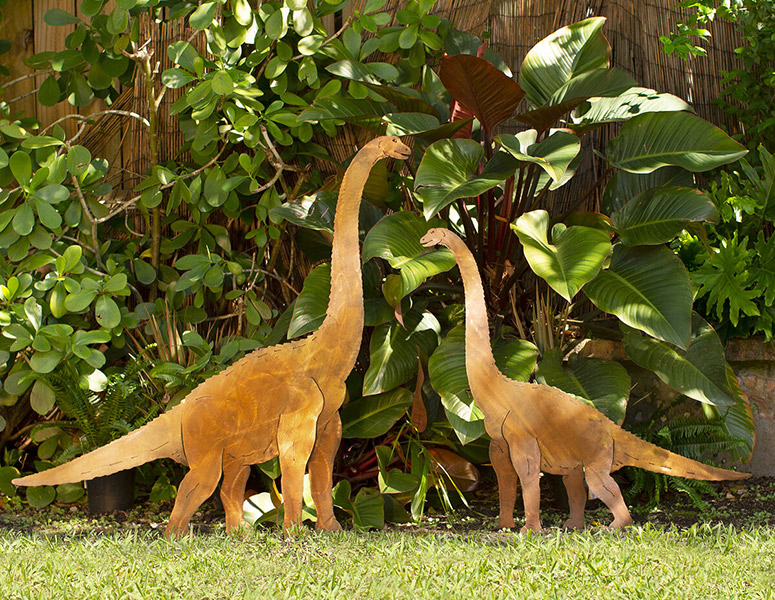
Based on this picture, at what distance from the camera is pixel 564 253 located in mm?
2682

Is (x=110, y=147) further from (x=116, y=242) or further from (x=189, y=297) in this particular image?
(x=189, y=297)

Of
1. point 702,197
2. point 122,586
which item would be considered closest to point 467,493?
point 702,197

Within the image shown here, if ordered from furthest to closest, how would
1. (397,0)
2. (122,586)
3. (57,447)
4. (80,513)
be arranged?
(397,0), (57,447), (80,513), (122,586)

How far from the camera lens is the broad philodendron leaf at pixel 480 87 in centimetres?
293

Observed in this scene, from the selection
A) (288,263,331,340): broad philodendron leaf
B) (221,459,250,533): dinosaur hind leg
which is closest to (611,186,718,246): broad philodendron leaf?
(288,263,331,340): broad philodendron leaf

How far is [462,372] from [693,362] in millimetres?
899

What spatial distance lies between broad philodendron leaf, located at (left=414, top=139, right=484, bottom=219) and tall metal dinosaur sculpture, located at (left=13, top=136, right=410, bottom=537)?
0.33m

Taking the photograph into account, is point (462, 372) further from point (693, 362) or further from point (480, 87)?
point (480, 87)

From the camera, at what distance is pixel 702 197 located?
9.62 ft

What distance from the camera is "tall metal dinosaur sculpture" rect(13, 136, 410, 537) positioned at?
8.20 feet

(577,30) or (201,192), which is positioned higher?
(577,30)

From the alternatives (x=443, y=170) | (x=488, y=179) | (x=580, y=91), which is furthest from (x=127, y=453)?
(x=580, y=91)

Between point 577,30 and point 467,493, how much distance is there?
2110mm

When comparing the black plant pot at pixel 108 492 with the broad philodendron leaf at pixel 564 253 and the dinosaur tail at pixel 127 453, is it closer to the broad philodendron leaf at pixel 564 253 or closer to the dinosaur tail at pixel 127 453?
the dinosaur tail at pixel 127 453
